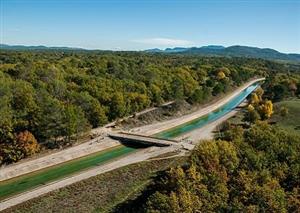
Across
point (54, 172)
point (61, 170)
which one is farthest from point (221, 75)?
point (54, 172)

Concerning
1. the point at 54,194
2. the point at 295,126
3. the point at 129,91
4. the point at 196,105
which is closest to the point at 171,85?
the point at 196,105

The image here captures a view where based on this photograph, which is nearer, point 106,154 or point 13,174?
point 13,174

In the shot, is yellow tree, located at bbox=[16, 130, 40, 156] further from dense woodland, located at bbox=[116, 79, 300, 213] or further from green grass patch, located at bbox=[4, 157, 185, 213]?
dense woodland, located at bbox=[116, 79, 300, 213]

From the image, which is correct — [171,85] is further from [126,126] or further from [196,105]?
[126,126]

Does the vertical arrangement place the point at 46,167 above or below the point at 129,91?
below

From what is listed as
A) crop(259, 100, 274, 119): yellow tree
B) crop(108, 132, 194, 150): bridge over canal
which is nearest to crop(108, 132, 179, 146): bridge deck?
crop(108, 132, 194, 150): bridge over canal

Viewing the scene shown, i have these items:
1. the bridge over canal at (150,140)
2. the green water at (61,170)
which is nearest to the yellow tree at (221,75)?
the green water at (61,170)
